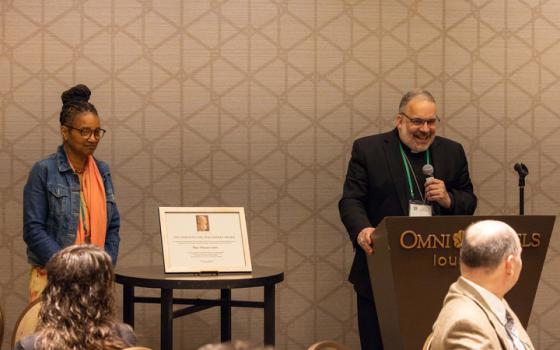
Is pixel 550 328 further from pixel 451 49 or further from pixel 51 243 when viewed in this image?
pixel 51 243

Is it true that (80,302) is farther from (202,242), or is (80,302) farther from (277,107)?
(277,107)

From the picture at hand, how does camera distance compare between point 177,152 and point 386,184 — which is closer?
point 386,184

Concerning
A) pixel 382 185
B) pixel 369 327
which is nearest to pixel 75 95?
pixel 382 185

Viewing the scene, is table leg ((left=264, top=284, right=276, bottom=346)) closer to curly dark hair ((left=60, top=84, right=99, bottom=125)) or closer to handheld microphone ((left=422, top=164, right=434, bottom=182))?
handheld microphone ((left=422, top=164, right=434, bottom=182))

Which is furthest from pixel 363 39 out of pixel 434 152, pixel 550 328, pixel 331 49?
pixel 550 328

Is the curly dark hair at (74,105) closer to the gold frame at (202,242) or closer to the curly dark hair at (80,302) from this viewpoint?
the gold frame at (202,242)

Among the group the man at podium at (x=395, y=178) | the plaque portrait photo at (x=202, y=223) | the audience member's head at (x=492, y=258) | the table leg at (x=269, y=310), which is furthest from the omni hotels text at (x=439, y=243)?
the plaque portrait photo at (x=202, y=223)

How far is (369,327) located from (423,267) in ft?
2.94

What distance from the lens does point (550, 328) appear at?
19.7 feet

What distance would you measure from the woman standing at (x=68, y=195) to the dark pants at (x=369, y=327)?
144 centimetres

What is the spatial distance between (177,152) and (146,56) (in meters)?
0.62

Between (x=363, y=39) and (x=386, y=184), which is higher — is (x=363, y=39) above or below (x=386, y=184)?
above

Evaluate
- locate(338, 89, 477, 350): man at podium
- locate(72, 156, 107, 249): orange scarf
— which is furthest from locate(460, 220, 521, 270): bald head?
locate(72, 156, 107, 249): orange scarf

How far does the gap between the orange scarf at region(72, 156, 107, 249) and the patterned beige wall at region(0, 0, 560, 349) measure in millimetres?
798
